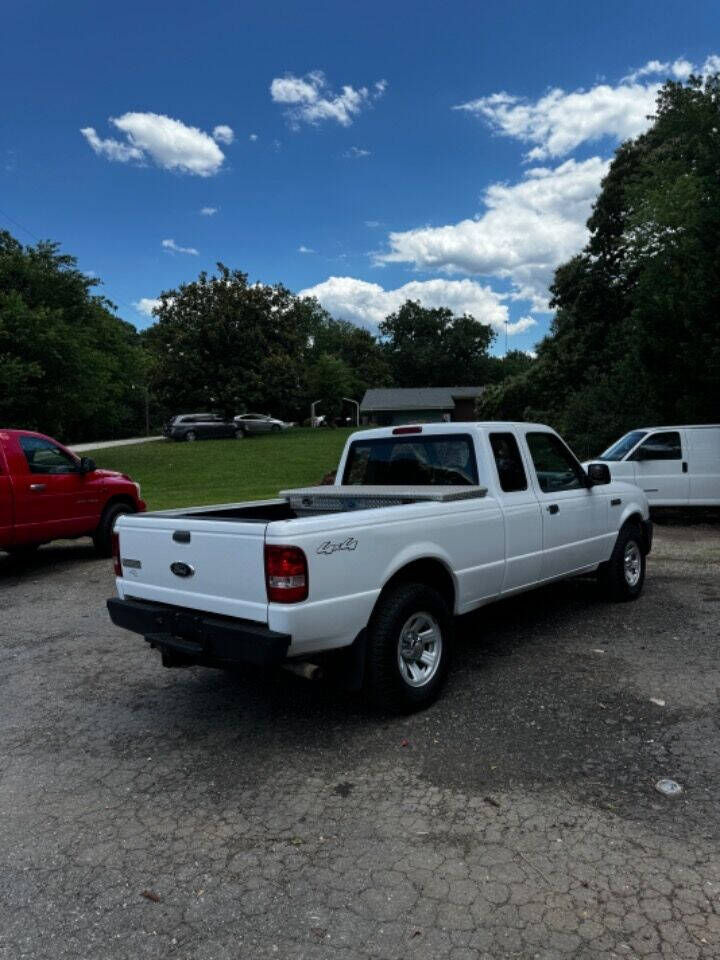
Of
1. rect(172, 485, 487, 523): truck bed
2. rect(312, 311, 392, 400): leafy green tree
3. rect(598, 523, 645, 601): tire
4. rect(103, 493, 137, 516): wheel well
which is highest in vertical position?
rect(312, 311, 392, 400): leafy green tree

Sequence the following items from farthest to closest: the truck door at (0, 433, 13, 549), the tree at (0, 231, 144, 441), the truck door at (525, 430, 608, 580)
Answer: the tree at (0, 231, 144, 441)
the truck door at (0, 433, 13, 549)
the truck door at (525, 430, 608, 580)

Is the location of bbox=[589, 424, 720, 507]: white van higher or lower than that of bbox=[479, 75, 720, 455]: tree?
lower

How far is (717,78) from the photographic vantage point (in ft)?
61.6

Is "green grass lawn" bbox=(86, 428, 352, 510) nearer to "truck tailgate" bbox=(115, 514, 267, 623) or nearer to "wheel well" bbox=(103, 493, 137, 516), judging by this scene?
"wheel well" bbox=(103, 493, 137, 516)

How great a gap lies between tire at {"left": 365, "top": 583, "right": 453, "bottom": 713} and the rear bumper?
0.69m

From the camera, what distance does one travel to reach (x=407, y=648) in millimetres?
4430

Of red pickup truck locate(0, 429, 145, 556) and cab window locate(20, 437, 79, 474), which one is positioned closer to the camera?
red pickup truck locate(0, 429, 145, 556)

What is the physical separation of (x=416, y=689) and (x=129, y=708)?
1.99 m

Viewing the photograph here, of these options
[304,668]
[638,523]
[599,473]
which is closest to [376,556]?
[304,668]

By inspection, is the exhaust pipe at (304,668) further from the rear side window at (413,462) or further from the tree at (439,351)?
the tree at (439,351)

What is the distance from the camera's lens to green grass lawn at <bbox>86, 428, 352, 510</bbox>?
733 inches

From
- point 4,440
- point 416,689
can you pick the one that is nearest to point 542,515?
point 416,689

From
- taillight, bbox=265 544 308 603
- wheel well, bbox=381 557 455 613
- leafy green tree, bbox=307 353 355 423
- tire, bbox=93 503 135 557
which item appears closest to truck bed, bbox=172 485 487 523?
wheel well, bbox=381 557 455 613

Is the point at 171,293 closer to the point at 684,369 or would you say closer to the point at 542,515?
the point at 684,369
